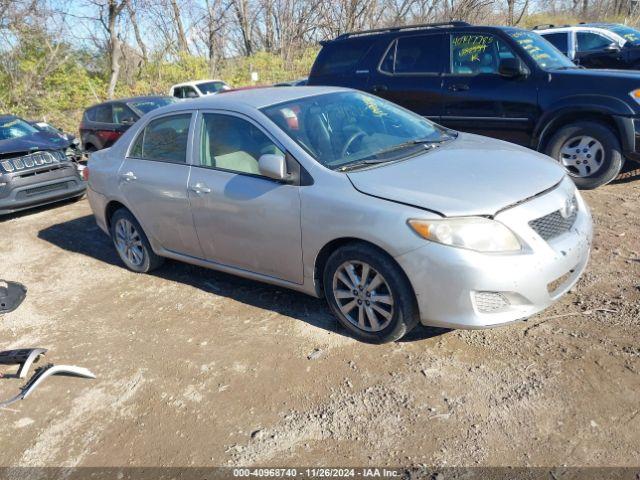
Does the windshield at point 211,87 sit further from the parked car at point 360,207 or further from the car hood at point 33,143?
the parked car at point 360,207

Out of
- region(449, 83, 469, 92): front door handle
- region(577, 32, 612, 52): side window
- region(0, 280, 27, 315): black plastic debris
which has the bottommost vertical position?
region(0, 280, 27, 315): black plastic debris

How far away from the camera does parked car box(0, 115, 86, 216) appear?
7.65m

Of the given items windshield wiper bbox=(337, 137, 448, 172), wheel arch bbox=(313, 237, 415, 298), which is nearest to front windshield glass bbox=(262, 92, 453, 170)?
windshield wiper bbox=(337, 137, 448, 172)

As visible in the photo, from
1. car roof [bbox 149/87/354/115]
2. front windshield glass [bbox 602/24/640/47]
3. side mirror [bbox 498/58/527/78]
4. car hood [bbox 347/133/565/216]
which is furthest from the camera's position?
front windshield glass [bbox 602/24/640/47]

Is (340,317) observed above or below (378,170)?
below

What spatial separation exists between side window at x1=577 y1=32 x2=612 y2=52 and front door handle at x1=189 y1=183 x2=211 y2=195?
32.2 ft

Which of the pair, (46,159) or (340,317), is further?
(46,159)

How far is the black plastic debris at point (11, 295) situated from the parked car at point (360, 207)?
1.30 m

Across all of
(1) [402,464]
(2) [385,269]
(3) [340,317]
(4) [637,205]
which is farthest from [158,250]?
(4) [637,205]

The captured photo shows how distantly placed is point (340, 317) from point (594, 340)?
5.21 ft

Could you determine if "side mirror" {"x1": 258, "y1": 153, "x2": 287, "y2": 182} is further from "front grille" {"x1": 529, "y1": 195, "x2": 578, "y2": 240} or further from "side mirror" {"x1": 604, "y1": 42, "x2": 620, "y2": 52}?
"side mirror" {"x1": 604, "y1": 42, "x2": 620, "y2": 52}

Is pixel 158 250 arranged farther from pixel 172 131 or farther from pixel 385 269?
pixel 385 269

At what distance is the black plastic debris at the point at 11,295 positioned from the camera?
492 centimetres

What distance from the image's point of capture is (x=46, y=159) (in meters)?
8.09
